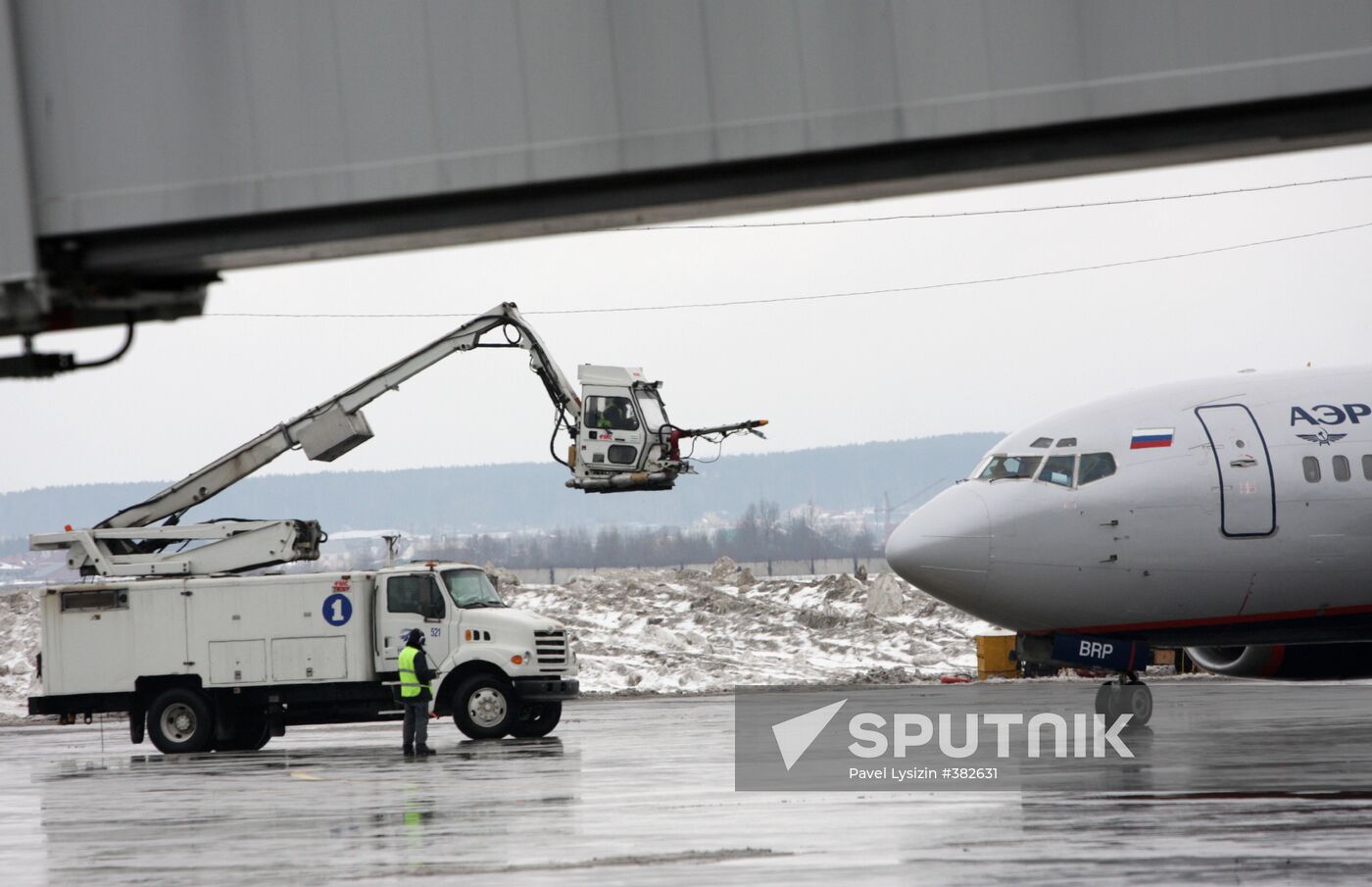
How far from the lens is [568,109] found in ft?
23.8

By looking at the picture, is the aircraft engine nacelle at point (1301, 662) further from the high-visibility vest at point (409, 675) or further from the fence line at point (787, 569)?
the fence line at point (787, 569)

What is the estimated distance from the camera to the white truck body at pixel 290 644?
22938 mm

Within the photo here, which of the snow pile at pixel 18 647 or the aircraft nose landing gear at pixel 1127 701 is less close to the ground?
the snow pile at pixel 18 647

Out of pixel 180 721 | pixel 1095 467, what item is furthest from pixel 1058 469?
pixel 180 721

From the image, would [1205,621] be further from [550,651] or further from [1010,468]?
[550,651]

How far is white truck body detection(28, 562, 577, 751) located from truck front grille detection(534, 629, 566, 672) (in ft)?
0.06

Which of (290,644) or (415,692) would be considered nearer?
(415,692)

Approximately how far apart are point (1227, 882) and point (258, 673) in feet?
54.3

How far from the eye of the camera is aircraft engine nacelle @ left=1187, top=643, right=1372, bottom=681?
2062 centimetres

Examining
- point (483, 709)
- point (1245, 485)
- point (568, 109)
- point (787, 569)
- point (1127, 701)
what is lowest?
point (1127, 701)

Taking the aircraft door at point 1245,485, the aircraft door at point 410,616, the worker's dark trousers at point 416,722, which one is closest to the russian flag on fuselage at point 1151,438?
the aircraft door at point 1245,485

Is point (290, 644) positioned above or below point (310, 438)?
below

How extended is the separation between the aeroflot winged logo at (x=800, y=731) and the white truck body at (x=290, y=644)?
3.14 m

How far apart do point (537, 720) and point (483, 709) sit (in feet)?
3.23
